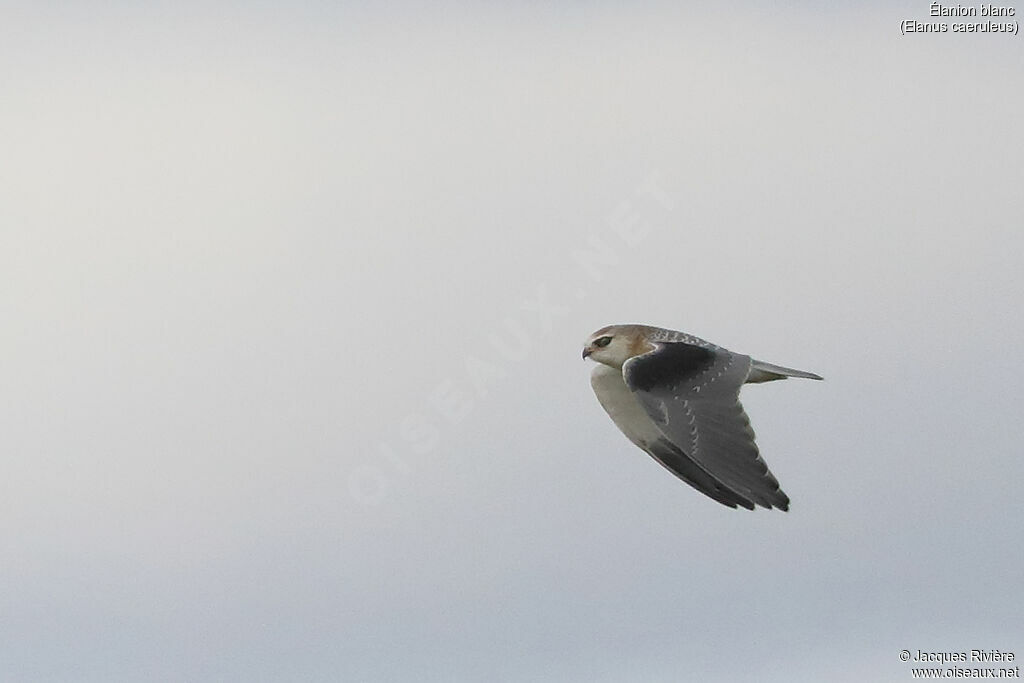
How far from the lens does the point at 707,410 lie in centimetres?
3241

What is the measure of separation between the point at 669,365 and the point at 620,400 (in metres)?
3.27

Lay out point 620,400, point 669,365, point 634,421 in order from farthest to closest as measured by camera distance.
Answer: point 620,400, point 634,421, point 669,365

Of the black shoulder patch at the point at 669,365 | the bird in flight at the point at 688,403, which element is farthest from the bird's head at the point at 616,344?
the black shoulder patch at the point at 669,365

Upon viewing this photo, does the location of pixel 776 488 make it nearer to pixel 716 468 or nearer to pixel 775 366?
pixel 716 468

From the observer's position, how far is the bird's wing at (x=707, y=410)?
31391 millimetres

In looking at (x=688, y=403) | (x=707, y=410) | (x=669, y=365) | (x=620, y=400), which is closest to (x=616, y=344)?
(x=620, y=400)

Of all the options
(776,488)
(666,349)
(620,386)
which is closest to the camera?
(776,488)

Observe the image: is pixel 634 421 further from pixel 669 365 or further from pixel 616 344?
pixel 669 365

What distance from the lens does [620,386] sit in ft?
121

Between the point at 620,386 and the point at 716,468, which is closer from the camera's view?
the point at 716,468

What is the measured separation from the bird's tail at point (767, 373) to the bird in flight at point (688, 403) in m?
0.02

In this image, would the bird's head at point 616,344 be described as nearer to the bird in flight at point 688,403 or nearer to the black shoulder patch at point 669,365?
the bird in flight at point 688,403

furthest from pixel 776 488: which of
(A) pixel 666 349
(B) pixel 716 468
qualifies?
(A) pixel 666 349

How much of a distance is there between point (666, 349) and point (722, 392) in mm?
1768
